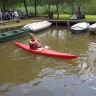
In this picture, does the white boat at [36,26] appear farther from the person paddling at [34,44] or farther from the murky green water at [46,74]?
the person paddling at [34,44]

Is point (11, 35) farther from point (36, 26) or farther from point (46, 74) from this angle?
point (46, 74)

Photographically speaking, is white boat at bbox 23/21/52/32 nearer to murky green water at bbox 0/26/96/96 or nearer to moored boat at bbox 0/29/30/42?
moored boat at bbox 0/29/30/42

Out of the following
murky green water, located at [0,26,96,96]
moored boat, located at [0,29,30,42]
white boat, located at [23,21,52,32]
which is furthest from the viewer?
white boat, located at [23,21,52,32]

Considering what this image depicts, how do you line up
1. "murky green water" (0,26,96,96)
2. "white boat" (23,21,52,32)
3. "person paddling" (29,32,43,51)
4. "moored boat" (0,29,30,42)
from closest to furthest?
"murky green water" (0,26,96,96)
"person paddling" (29,32,43,51)
"moored boat" (0,29,30,42)
"white boat" (23,21,52,32)

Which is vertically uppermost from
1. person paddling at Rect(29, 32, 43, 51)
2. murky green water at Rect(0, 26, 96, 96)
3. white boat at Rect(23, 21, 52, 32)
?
white boat at Rect(23, 21, 52, 32)

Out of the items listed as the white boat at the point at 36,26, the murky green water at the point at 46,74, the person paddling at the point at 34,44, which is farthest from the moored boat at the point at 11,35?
the person paddling at the point at 34,44

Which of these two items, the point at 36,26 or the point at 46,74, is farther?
the point at 36,26

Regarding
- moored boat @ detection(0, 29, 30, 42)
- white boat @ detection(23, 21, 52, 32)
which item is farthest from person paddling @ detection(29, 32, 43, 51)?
white boat @ detection(23, 21, 52, 32)

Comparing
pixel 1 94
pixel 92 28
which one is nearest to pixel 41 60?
pixel 1 94

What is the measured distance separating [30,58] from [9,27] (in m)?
8.20

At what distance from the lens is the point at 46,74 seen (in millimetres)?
9992

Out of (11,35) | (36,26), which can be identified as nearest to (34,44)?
(11,35)

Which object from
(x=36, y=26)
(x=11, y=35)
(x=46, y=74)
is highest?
(x=36, y=26)

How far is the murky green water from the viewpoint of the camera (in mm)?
8250
